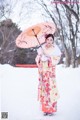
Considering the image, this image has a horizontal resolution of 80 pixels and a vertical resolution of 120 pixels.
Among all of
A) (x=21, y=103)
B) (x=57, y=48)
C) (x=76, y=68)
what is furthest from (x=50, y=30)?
(x=21, y=103)

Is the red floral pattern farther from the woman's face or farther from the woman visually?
the woman's face

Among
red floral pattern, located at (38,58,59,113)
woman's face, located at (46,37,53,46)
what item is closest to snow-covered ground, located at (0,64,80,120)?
red floral pattern, located at (38,58,59,113)

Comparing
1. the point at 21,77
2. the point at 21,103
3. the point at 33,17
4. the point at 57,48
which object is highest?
the point at 33,17

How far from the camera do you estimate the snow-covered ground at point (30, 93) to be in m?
2.74

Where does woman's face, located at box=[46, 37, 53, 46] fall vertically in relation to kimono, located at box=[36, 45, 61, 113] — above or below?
above

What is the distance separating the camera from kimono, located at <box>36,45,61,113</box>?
2.74 metres

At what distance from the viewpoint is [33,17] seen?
8.98 feet

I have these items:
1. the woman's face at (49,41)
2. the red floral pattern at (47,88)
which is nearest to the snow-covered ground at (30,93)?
the red floral pattern at (47,88)

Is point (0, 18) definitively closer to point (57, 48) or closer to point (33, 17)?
point (33, 17)

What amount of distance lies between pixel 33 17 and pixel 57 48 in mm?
262

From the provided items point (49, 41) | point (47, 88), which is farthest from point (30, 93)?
point (49, 41)

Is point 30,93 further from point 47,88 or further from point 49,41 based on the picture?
point 49,41

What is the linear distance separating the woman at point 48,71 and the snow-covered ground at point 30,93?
0.03 metres

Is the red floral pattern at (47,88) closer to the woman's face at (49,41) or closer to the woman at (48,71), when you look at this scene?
the woman at (48,71)
